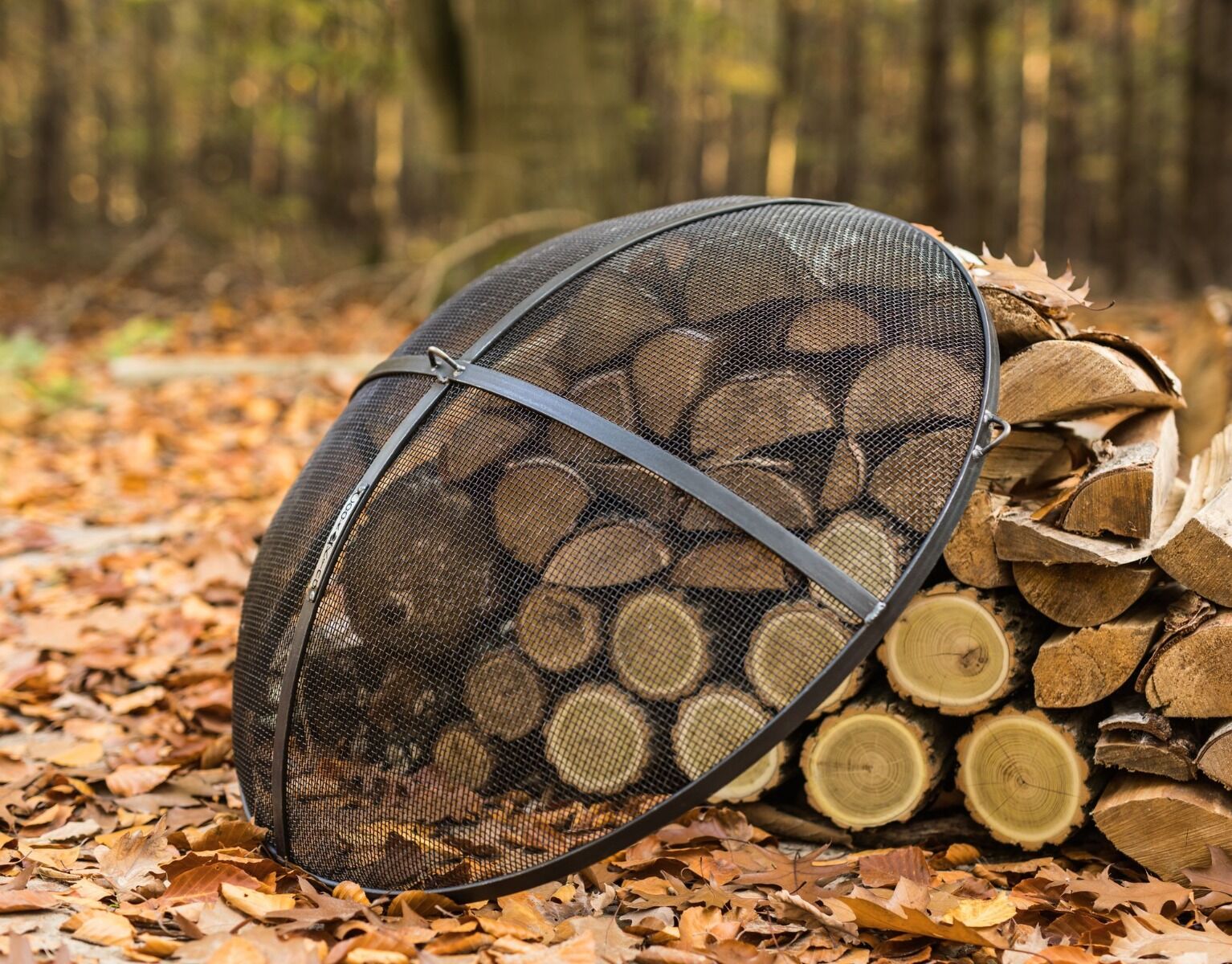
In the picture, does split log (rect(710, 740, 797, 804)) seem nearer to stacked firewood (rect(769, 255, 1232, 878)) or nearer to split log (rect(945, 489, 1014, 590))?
stacked firewood (rect(769, 255, 1232, 878))

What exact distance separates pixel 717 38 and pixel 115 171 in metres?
22.5

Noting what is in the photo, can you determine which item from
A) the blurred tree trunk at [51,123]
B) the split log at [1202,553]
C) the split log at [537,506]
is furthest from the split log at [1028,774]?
the blurred tree trunk at [51,123]

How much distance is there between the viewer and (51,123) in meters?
20.2

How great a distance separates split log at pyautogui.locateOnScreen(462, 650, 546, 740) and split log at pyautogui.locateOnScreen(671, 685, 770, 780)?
1.01ft

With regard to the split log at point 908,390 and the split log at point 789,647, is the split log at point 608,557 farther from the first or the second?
the split log at point 908,390

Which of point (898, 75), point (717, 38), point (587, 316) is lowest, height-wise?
point (587, 316)

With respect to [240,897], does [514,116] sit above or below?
above

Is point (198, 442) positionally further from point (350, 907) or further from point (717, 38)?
point (717, 38)

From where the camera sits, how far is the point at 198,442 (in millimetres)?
6543

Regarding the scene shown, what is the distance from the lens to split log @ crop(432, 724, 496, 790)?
2406 mm

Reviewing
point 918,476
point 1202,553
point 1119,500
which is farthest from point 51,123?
point 1202,553

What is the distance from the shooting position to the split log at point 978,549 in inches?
106

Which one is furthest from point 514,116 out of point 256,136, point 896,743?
point 256,136

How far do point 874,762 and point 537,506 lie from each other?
113 centimetres
